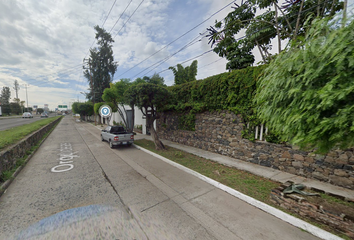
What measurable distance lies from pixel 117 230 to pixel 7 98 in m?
95.4

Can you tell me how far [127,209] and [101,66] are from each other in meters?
30.1

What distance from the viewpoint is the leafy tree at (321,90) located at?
6.24 feet

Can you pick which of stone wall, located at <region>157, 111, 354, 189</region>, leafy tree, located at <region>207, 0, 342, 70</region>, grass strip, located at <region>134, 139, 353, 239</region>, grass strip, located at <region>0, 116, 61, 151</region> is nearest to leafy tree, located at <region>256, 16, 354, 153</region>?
stone wall, located at <region>157, 111, 354, 189</region>

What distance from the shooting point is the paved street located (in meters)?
2.52

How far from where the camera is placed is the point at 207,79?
7.99 metres

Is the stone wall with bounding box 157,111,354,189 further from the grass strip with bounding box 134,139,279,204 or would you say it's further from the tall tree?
the tall tree

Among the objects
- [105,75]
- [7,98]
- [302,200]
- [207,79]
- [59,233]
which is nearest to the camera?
[59,233]

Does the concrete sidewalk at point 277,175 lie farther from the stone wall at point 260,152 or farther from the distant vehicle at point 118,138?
the distant vehicle at point 118,138

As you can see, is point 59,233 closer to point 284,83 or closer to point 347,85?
point 284,83

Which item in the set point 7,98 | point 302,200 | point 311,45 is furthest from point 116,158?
point 7,98

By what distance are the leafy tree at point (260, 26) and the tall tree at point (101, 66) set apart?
24844 mm

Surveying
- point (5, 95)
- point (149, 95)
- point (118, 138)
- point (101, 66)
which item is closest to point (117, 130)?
point (118, 138)

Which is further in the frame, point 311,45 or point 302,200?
point 302,200

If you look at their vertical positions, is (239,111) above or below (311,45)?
below
